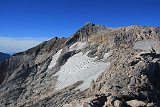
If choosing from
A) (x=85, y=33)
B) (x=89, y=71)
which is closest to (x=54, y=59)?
(x=85, y=33)

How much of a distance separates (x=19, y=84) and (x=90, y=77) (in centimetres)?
1534

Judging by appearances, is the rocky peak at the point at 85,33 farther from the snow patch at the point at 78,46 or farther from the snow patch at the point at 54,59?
the snow patch at the point at 54,59

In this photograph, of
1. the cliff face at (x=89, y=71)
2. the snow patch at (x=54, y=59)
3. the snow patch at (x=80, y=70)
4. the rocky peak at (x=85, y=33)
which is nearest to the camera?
the cliff face at (x=89, y=71)

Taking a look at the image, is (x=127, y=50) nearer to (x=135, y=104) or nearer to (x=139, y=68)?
(x=139, y=68)

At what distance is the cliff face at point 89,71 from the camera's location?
38.4 m

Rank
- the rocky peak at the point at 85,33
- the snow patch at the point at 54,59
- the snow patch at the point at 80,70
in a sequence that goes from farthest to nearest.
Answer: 1. the rocky peak at the point at 85,33
2. the snow patch at the point at 54,59
3. the snow patch at the point at 80,70

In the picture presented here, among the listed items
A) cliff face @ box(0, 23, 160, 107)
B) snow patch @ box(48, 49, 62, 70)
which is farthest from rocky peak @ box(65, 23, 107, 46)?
snow patch @ box(48, 49, 62, 70)

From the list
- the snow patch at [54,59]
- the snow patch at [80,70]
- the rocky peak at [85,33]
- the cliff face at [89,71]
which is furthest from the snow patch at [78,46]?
the snow patch at [54,59]

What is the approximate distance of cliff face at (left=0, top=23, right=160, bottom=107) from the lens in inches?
1513

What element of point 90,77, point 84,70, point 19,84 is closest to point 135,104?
point 90,77

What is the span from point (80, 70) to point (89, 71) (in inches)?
99.3

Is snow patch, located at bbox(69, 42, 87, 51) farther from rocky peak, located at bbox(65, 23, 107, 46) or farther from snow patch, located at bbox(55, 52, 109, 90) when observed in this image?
snow patch, located at bbox(55, 52, 109, 90)

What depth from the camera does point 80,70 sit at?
57250 mm

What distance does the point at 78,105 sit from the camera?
1334 inches
